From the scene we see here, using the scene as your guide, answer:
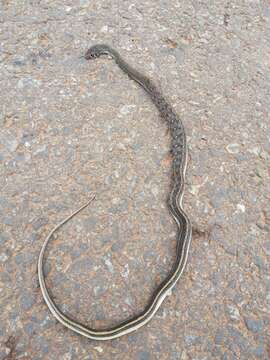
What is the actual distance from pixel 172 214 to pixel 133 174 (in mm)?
483

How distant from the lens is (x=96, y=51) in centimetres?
415

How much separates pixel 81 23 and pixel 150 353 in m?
3.36

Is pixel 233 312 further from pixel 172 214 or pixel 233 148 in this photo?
pixel 233 148

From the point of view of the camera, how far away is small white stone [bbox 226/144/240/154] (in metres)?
3.51

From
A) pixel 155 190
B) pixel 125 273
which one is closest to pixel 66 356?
pixel 125 273

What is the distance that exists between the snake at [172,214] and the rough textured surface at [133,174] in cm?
5

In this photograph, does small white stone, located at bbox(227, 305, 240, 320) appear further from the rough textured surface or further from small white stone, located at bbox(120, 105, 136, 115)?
small white stone, located at bbox(120, 105, 136, 115)

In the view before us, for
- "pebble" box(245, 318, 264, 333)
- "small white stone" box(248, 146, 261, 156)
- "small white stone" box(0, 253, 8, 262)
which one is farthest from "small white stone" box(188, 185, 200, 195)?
"small white stone" box(0, 253, 8, 262)

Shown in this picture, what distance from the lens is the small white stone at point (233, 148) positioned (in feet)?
11.5

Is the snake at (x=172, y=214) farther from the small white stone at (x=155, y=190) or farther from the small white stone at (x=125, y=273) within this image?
the small white stone at (x=125, y=273)

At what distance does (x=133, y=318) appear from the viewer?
104 inches

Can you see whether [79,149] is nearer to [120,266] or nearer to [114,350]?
[120,266]

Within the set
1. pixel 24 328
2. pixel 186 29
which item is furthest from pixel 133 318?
pixel 186 29

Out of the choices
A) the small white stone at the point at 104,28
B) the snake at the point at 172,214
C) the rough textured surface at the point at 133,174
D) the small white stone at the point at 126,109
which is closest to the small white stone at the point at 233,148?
the rough textured surface at the point at 133,174
